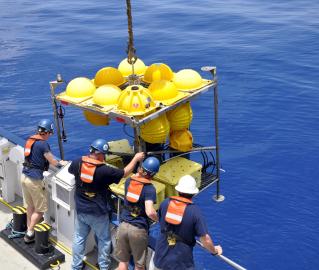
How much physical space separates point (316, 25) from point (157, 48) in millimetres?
10659

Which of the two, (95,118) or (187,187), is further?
(95,118)

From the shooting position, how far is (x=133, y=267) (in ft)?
24.5

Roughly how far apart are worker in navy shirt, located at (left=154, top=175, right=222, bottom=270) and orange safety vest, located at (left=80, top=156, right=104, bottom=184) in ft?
4.06

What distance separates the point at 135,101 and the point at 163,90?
854 mm

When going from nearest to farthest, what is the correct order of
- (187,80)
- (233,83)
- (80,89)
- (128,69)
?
(80,89), (187,80), (128,69), (233,83)

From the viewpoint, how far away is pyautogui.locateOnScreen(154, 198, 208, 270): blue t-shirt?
20.1 feet

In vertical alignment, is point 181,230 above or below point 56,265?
above

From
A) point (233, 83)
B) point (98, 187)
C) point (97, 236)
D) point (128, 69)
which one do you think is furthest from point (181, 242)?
point (233, 83)

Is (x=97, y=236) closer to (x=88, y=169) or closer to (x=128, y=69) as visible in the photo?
(x=88, y=169)

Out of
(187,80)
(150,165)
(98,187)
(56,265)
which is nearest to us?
(150,165)

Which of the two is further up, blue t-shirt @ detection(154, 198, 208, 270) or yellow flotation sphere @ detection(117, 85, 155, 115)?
yellow flotation sphere @ detection(117, 85, 155, 115)

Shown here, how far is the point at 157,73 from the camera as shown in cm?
→ 923

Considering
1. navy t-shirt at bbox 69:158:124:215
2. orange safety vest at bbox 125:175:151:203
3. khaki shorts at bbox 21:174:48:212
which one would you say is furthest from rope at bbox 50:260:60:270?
orange safety vest at bbox 125:175:151:203

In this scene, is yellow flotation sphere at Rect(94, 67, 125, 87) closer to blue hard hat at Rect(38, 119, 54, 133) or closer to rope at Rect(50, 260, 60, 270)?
blue hard hat at Rect(38, 119, 54, 133)
